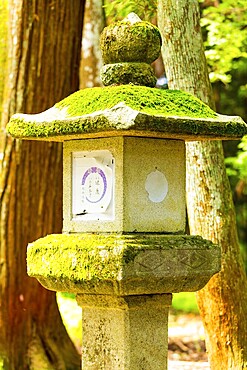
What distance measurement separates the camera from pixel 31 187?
8.78 meters

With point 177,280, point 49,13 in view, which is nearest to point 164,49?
point 49,13

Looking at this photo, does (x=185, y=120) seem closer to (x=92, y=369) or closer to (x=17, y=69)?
(x=92, y=369)

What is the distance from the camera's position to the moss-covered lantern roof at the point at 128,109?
5.12 meters

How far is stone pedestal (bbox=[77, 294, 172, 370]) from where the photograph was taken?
17.7 ft

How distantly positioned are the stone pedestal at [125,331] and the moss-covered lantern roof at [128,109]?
3.49ft

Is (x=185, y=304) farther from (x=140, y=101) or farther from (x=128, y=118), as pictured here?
(x=128, y=118)

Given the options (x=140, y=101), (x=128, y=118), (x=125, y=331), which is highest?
(x=140, y=101)

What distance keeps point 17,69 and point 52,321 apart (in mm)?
2657

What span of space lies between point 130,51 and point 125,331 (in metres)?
1.79

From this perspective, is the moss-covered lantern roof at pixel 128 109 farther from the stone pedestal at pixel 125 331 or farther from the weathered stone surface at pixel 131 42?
the stone pedestal at pixel 125 331

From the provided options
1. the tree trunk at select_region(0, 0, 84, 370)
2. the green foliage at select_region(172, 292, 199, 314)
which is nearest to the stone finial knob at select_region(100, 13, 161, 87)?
the tree trunk at select_region(0, 0, 84, 370)

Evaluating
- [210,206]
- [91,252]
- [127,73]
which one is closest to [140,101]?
[127,73]

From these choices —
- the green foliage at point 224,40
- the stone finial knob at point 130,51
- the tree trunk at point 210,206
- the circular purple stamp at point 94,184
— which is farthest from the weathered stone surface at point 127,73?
the green foliage at point 224,40

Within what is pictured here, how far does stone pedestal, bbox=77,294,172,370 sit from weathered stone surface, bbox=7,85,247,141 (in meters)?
1.06
